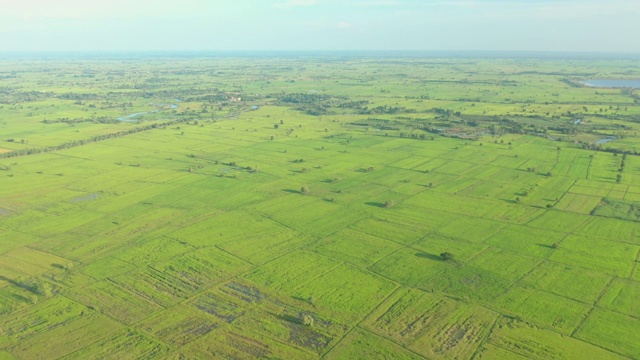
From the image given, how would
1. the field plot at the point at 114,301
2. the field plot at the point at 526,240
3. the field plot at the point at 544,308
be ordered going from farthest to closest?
the field plot at the point at 526,240 < the field plot at the point at 114,301 < the field plot at the point at 544,308

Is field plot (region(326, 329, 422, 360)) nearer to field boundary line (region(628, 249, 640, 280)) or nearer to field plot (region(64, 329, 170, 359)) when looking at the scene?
field plot (region(64, 329, 170, 359))

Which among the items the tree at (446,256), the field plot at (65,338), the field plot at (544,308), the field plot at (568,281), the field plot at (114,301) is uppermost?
the field plot at (114,301)

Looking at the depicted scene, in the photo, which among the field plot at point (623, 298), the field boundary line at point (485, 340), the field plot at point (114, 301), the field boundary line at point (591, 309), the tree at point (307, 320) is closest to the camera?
the field boundary line at point (485, 340)

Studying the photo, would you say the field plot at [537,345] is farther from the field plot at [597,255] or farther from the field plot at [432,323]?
the field plot at [597,255]

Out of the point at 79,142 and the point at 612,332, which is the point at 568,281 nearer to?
the point at 612,332

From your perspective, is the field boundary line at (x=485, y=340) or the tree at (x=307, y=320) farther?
the tree at (x=307, y=320)

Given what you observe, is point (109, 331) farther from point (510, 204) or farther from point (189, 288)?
point (510, 204)

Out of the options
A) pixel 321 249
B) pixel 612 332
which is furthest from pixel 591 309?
pixel 321 249

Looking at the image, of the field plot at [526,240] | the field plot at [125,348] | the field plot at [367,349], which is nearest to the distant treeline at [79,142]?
the field plot at [125,348]

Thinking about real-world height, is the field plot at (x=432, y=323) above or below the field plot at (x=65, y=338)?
below
